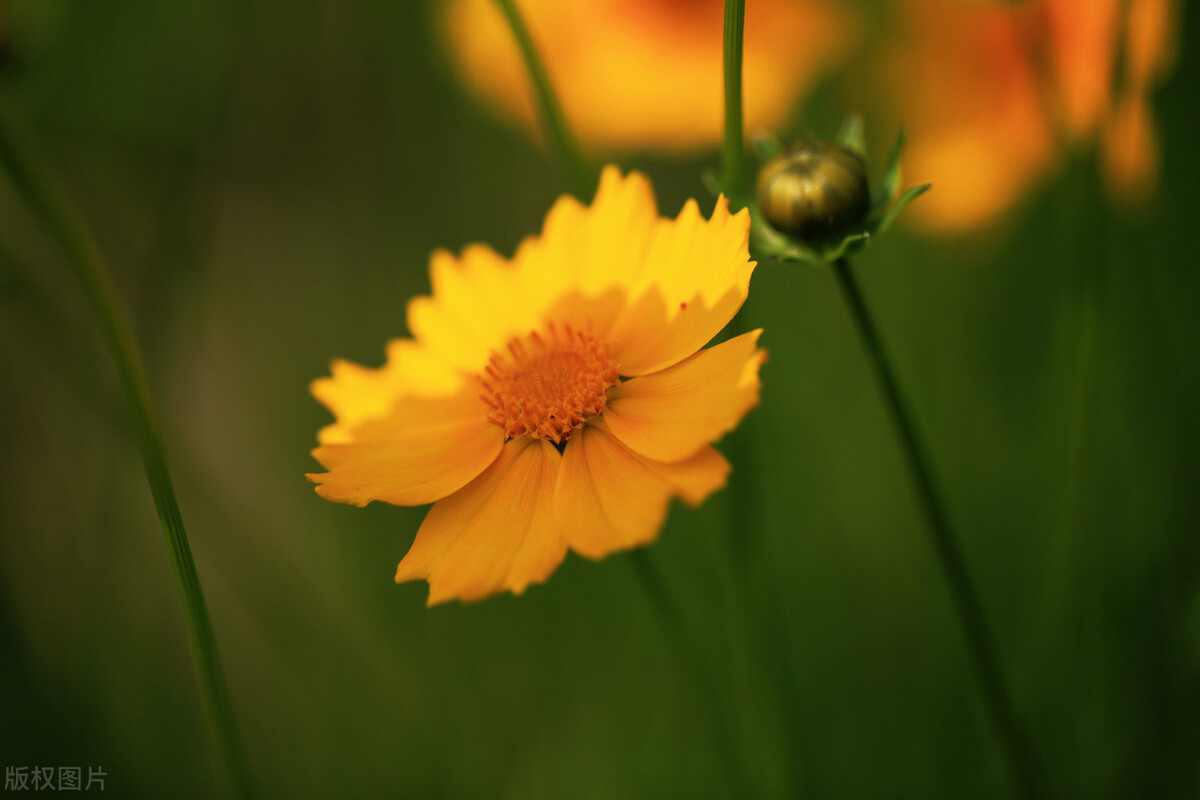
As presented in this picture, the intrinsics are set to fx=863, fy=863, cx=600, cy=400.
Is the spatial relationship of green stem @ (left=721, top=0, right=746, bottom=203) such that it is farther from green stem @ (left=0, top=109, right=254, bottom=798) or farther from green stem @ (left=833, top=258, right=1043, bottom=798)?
green stem @ (left=0, top=109, right=254, bottom=798)

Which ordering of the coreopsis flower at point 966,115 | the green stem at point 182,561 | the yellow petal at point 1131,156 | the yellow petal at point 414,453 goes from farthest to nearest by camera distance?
the coreopsis flower at point 966,115, the yellow petal at point 1131,156, the yellow petal at point 414,453, the green stem at point 182,561

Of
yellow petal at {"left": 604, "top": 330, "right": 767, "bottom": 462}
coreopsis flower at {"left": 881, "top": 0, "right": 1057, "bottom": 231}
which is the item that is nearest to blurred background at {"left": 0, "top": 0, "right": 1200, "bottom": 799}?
coreopsis flower at {"left": 881, "top": 0, "right": 1057, "bottom": 231}

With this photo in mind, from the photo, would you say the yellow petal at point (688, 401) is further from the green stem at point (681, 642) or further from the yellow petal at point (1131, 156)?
the yellow petal at point (1131, 156)

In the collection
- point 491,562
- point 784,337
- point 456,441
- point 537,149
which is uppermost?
point 537,149

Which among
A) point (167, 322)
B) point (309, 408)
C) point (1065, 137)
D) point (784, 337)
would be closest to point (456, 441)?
point (1065, 137)

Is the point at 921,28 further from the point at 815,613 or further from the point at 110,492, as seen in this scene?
the point at 110,492

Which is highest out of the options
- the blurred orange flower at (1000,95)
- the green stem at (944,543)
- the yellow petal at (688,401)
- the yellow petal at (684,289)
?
the blurred orange flower at (1000,95)

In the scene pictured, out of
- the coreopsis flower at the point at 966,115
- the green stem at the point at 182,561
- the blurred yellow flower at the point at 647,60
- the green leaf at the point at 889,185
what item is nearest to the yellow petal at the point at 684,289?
the green leaf at the point at 889,185
